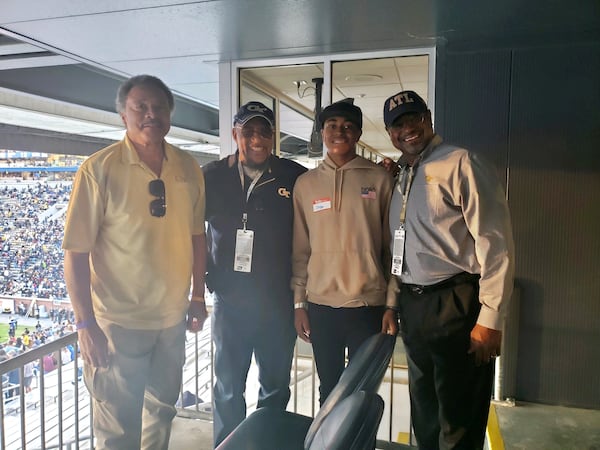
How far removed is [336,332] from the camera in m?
1.88

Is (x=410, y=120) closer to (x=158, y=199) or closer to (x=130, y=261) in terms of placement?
(x=158, y=199)

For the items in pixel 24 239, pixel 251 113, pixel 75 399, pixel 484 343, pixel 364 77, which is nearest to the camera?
pixel 484 343

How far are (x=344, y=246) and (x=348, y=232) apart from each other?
0.20ft

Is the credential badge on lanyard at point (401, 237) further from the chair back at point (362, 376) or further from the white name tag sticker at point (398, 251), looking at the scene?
the chair back at point (362, 376)

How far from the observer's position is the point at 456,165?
5.31ft

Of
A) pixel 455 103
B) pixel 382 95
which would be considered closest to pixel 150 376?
pixel 455 103

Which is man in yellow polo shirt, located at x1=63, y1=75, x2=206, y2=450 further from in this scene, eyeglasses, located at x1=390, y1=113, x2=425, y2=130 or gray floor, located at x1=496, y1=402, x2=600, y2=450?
gray floor, located at x1=496, y1=402, x2=600, y2=450

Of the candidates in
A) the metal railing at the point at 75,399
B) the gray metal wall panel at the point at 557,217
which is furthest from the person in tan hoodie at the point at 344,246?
the gray metal wall panel at the point at 557,217

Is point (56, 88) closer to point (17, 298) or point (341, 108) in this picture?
point (17, 298)

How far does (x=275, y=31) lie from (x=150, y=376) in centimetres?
200

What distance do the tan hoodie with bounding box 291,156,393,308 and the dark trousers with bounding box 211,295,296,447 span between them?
0.23 m

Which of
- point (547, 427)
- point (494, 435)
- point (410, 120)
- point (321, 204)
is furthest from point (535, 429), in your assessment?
point (410, 120)

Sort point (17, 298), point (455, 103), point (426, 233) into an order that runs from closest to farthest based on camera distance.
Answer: point (426, 233) → point (455, 103) → point (17, 298)

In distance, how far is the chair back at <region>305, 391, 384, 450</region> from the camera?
0.87 m
